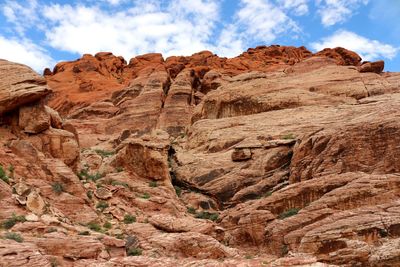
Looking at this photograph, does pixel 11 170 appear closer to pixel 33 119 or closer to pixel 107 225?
pixel 33 119

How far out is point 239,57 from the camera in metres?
77.3

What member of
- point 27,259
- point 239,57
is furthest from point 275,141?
point 239,57

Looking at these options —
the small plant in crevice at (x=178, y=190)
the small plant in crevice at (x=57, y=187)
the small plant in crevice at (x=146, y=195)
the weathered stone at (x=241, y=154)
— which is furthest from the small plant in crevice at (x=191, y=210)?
the small plant in crevice at (x=57, y=187)

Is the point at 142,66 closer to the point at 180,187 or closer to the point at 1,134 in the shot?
the point at 180,187

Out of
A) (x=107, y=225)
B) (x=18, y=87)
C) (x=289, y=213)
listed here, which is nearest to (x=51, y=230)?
(x=107, y=225)

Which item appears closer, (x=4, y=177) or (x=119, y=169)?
(x=4, y=177)

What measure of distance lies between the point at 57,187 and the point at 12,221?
14.5 ft

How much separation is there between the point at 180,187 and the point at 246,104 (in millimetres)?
11704

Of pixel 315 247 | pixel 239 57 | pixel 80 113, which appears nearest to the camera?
pixel 315 247

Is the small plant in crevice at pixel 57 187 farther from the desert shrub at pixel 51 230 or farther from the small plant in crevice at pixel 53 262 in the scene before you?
the small plant in crevice at pixel 53 262

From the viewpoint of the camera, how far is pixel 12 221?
17156 mm

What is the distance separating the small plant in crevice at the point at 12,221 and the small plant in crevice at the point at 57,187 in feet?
11.8

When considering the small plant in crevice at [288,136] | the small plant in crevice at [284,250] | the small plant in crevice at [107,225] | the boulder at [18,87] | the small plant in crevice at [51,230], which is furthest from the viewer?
the small plant in crevice at [288,136]

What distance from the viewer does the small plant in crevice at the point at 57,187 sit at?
21.3m
